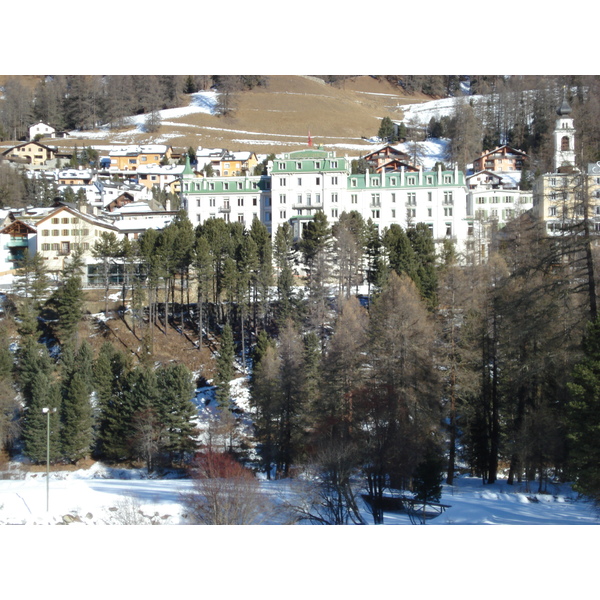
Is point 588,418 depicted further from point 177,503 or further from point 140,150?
point 140,150

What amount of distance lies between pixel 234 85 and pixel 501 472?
120273 mm

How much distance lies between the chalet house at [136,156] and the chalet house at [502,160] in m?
50.8

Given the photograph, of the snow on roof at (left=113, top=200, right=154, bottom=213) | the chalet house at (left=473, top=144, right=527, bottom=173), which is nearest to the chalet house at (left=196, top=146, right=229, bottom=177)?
the snow on roof at (left=113, top=200, right=154, bottom=213)

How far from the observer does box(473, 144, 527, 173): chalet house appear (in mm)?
93688

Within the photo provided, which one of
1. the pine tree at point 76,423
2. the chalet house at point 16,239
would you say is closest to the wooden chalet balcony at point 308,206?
the chalet house at point 16,239

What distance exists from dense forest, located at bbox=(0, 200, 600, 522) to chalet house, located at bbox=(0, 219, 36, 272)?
11.3 m

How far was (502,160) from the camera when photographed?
9400cm

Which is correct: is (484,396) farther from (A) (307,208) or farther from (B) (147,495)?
(A) (307,208)

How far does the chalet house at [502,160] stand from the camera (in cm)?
9369

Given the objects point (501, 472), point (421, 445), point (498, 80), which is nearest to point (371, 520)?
point (421, 445)

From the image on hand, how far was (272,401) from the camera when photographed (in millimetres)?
35094

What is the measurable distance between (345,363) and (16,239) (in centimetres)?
4473

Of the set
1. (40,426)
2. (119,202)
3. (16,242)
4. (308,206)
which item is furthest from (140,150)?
(40,426)

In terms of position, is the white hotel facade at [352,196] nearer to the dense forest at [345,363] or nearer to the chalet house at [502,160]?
the dense forest at [345,363]
